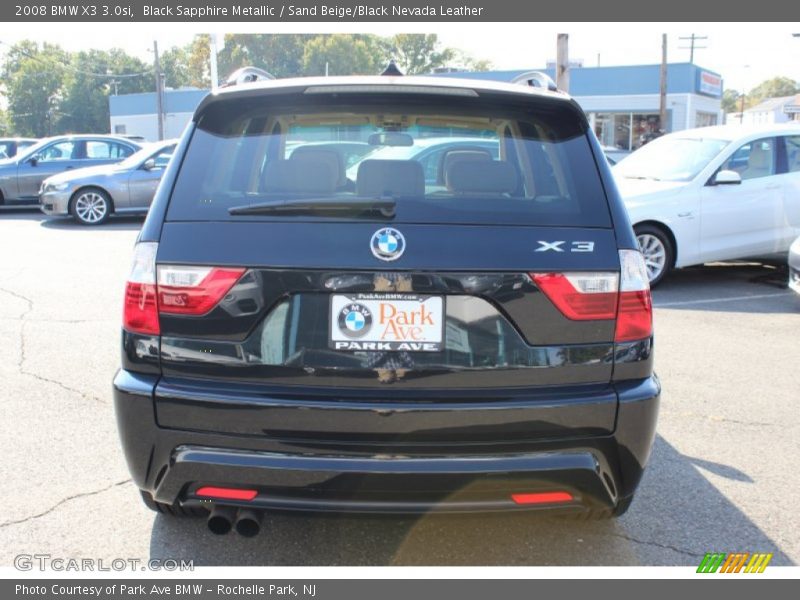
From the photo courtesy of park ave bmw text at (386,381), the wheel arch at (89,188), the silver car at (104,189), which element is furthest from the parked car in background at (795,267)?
the wheel arch at (89,188)

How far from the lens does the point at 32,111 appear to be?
92.0 m

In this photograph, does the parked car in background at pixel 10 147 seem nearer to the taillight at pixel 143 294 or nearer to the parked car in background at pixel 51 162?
the parked car in background at pixel 51 162

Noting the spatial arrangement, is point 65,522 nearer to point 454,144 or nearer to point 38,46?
point 454,144

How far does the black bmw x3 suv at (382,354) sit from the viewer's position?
8.35 feet

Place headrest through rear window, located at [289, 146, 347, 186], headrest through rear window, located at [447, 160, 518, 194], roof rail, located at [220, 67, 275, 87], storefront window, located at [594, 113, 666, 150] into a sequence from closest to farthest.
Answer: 1. headrest through rear window, located at [447, 160, 518, 194]
2. headrest through rear window, located at [289, 146, 347, 186]
3. roof rail, located at [220, 67, 275, 87]
4. storefront window, located at [594, 113, 666, 150]

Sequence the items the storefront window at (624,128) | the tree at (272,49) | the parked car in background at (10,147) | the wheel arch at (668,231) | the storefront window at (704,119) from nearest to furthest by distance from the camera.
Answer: the wheel arch at (668,231) → the parked car in background at (10,147) → the storefront window at (624,128) → the storefront window at (704,119) → the tree at (272,49)

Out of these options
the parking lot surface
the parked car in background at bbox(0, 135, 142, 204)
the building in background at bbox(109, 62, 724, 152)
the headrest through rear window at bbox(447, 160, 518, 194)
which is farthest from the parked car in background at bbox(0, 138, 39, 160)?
Result: the building in background at bbox(109, 62, 724, 152)

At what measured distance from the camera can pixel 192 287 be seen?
102 inches

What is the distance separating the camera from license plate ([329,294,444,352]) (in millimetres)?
2557

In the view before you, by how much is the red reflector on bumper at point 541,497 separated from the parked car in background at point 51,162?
50.1ft

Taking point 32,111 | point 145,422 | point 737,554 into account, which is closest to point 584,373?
point 737,554

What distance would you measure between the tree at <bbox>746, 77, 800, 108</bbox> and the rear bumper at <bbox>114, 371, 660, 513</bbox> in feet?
509

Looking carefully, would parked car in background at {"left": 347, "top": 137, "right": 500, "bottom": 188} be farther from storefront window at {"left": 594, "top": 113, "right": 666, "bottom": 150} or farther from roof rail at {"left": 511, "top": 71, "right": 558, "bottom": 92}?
storefront window at {"left": 594, "top": 113, "right": 666, "bottom": 150}
